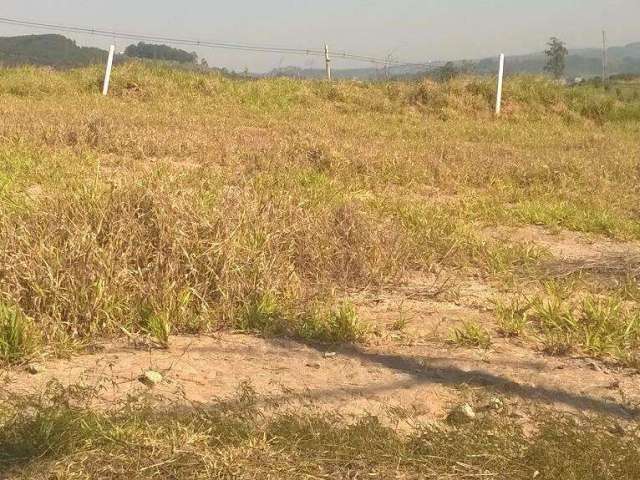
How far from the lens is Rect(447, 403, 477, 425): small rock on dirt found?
2.53 m

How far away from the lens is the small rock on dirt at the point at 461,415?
253 cm

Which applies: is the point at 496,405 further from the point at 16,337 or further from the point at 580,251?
the point at 580,251

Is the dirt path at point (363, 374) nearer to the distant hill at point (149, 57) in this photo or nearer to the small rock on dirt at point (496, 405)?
the small rock on dirt at point (496, 405)

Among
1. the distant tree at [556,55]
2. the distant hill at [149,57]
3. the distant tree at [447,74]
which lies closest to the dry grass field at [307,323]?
the distant tree at [447,74]

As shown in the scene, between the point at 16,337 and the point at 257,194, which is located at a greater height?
the point at 257,194

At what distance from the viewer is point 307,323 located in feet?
10.8

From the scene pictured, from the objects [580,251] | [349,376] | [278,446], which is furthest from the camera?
[580,251]

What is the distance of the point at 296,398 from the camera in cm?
266

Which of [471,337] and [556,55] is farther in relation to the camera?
[556,55]

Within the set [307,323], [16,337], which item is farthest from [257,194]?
[16,337]

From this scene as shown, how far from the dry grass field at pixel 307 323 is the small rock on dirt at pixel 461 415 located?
1.9 inches

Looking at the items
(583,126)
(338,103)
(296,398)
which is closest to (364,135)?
(338,103)

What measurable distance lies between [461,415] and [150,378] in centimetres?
121

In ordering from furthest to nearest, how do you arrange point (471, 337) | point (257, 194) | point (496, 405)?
point (257, 194), point (471, 337), point (496, 405)
